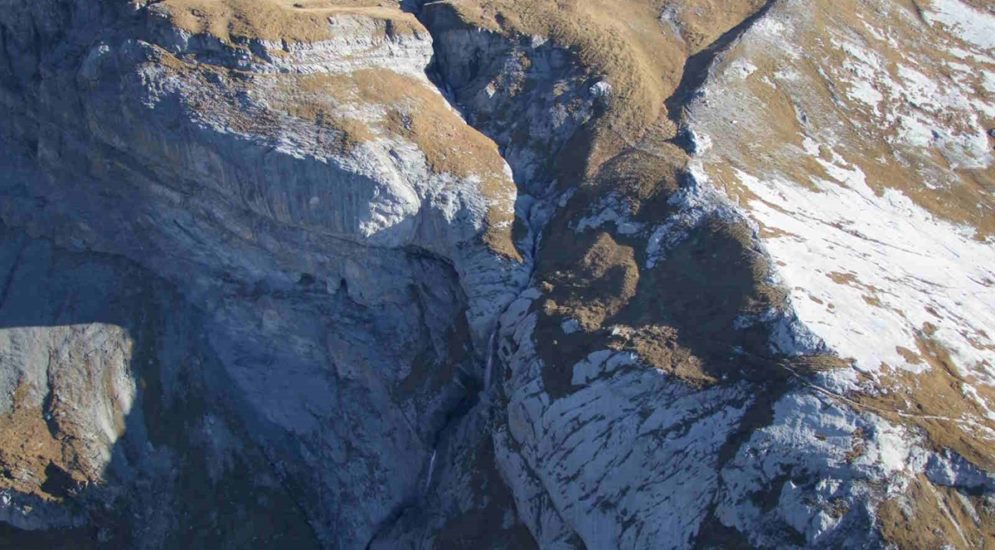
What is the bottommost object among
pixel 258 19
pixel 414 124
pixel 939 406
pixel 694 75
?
pixel 414 124

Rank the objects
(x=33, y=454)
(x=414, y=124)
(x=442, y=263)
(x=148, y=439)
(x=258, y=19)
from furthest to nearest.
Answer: (x=258, y=19) → (x=414, y=124) → (x=442, y=263) → (x=148, y=439) → (x=33, y=454)

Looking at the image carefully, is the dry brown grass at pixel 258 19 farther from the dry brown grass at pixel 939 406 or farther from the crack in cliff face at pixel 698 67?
the dry brown grass at pixel 939 406

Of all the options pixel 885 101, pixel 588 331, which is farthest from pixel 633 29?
pixel 588 331

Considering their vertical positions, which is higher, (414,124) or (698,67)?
(698,67)

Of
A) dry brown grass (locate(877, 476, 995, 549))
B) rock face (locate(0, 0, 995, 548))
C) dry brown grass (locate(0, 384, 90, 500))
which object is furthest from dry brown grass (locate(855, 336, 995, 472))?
dry brown grass (locate(0, 384, 90, 500))

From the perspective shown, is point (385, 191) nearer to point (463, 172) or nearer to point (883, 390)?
point (463, 172)

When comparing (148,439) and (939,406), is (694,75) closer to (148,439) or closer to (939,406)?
(939,406)

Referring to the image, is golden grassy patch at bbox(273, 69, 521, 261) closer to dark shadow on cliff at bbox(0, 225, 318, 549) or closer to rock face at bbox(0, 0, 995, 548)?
rock face at bbox(0, 0, 995, 548)

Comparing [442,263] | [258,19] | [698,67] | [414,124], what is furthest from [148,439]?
[698,67]
